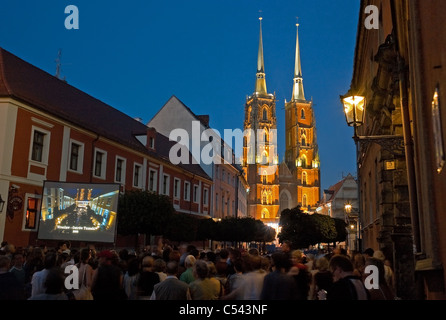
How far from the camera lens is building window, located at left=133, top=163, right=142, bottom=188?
3002 centimetres

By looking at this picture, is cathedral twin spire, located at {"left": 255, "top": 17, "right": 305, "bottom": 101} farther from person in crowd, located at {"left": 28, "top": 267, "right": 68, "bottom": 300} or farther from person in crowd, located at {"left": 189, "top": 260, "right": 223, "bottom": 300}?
person in crowd, located at {"left": 28, "top": 267, "right": 68, "bottom": 300}

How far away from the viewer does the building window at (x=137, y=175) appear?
30.0 metres

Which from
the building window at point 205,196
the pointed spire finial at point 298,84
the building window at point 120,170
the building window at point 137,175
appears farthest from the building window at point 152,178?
the pointed spire finial at point 298,84

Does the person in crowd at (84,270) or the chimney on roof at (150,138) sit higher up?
the chimney on roof at (150,138)

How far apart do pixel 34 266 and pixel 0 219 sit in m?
10.7

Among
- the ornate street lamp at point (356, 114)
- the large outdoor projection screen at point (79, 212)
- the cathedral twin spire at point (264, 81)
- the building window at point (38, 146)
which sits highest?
the cathedral twin spire at point (264, 81)

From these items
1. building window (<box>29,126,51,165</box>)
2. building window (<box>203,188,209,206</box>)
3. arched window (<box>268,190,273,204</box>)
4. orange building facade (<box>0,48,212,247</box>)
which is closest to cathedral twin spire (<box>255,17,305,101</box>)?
arched window (<box>268,190,273,204</box>)

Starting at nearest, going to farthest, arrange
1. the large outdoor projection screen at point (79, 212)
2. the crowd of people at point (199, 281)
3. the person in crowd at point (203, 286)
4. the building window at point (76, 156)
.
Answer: the crowd of people at point (199, 281) → the person in crowd at point (203, 286) → the large outdoor projection screen at point (79, 212) → the building window at point (76, 156)

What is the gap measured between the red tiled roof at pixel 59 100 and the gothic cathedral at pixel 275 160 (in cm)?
7115

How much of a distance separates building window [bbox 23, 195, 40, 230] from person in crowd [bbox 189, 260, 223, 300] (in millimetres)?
15265

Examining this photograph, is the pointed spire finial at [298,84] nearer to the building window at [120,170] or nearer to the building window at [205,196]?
the building window at [205,196]

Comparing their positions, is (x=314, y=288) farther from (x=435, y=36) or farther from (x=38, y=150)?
(x=38, y=150)

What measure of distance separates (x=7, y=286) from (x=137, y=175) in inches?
997
